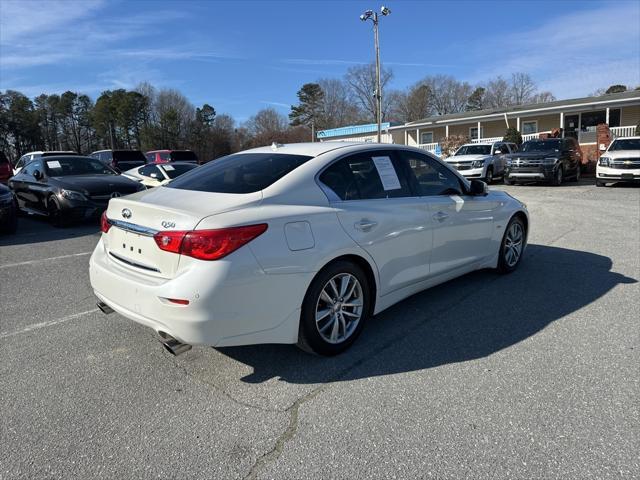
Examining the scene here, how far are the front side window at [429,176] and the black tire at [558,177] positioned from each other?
48.1ft

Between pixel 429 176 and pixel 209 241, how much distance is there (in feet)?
8.19

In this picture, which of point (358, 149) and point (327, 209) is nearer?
point (327, 209)

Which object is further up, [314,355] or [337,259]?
[337,259]

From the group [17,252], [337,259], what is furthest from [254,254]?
[17,252]

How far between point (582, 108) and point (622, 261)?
27067 millimetres

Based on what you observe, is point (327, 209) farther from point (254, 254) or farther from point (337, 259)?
point (254, 254)

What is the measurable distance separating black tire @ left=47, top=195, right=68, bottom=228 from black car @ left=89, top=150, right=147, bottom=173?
12433 mm

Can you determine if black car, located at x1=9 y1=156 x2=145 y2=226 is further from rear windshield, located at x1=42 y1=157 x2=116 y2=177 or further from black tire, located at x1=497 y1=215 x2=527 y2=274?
black tire, located at x1=497 y1=215 x2=527 y2=274

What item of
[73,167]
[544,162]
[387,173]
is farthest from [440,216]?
[544,162]

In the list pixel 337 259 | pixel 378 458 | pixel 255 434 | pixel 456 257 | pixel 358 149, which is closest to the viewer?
pixel 378 458

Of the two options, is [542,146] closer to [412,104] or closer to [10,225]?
[10,225]

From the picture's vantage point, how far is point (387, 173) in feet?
13.5

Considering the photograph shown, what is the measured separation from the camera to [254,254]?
2920mm

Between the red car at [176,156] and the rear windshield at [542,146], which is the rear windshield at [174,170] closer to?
the red car at [176,156]
